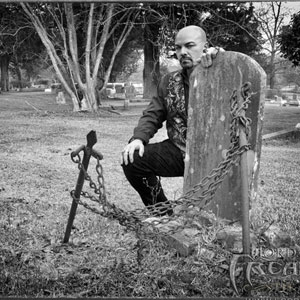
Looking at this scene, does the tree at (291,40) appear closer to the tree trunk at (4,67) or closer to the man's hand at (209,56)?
the man's hand at (209,56)

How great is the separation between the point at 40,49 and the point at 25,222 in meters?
1.41

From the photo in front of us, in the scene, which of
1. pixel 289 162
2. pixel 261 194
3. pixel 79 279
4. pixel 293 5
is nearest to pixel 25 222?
pixel 79 279

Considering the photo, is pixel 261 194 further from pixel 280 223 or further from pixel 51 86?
pixel 51 86

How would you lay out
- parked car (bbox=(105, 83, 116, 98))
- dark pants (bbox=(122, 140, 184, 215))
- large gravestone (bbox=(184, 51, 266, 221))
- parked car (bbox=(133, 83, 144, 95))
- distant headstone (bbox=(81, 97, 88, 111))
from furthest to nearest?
1. parked car (bbox=(105, 83, 116, 98))
2. parked car (bbox=(133, 83, 144, 95))
3. distant headstone (bbox=(81, 97, 88, 111))
4. dark pants (bbox=(122, 140, 184, 215))
5. large gravestone (bbox=(184, 51, 266, 221))

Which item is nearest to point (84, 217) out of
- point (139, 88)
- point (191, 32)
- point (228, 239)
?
point (139, 88)

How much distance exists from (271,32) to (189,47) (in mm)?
561

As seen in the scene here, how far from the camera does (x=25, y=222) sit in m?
3.77

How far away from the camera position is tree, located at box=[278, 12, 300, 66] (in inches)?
122

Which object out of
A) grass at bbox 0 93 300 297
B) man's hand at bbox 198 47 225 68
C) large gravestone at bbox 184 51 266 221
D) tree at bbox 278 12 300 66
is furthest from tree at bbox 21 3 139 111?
tree at bbox 278 12 300 66

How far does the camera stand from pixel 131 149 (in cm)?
331

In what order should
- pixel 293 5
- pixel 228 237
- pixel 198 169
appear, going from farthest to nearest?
pixel 198 169, pixel 228 237, pixel 293 5

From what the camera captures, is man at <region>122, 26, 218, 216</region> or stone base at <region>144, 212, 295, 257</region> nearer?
stone base at <region>144, 212, 295, 257</region>

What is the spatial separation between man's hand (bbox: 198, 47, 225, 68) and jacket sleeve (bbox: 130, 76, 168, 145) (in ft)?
1.34

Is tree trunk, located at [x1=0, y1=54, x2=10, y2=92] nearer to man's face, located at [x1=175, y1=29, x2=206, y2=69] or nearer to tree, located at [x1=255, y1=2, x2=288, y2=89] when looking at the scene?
man's face, located at [x1=175, y1=29, x2=206, y2=69]
